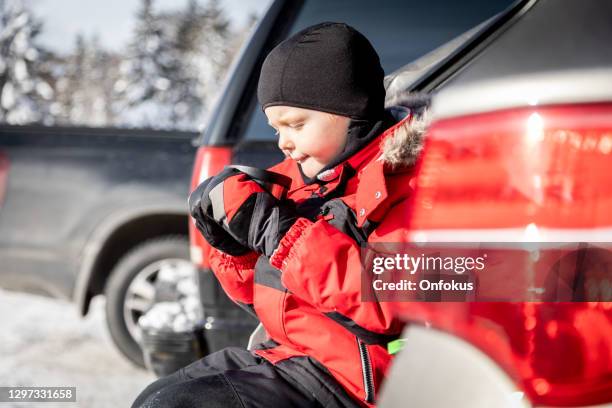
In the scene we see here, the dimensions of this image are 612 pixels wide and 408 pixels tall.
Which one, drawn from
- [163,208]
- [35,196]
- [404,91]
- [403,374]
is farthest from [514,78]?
[35,196]

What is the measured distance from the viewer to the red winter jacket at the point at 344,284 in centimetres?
125

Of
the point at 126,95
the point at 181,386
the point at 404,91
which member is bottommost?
the point at 181,386

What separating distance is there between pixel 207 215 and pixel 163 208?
2880 millimetres

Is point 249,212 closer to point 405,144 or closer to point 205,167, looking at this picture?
point 405,144

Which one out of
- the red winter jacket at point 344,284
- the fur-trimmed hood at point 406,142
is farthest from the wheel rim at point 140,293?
the fur-trimmed hood at point 406,142

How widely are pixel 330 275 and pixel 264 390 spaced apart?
28 cm

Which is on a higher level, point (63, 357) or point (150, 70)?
point (150, 70)

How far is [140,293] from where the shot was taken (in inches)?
171

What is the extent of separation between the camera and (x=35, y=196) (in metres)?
4.47

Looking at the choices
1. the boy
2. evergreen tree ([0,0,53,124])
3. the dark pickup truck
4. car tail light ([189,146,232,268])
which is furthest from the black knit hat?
evergreen tree ([0,0,53,124])

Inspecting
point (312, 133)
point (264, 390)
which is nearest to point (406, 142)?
point (312, 133)

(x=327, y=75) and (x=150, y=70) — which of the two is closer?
(x=327, y=75)

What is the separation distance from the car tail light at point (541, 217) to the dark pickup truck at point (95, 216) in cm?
344

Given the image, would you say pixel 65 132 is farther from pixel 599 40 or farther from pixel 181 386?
pixel 599 40
